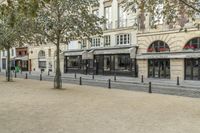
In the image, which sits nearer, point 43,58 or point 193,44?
point 193,44

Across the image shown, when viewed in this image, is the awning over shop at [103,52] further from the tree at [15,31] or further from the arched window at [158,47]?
the tree at [15,31]

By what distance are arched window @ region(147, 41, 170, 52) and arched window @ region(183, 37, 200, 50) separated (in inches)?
93.6

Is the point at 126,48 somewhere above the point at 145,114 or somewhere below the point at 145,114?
above

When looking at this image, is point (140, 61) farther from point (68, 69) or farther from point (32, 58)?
point (32, 58)

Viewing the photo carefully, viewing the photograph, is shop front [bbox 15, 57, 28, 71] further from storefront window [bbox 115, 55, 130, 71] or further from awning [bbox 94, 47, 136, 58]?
storefront window [bbox 115, 55, 130, 71]

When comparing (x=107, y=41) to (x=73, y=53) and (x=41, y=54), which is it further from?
(x=41, y=54)

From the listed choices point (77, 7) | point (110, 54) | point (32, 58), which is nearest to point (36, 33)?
point (77, 7)

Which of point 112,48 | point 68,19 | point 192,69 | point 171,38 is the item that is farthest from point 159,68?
point 68,19

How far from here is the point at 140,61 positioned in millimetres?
34250

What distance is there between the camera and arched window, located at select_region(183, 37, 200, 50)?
28.9 m

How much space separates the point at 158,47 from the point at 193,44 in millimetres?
4238

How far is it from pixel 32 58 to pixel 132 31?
25118 millimetres

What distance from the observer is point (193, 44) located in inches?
1156

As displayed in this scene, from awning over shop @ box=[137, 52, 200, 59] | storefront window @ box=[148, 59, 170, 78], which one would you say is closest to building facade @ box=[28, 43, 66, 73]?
awning over shop @ box=[137, 52, 200, 59]
